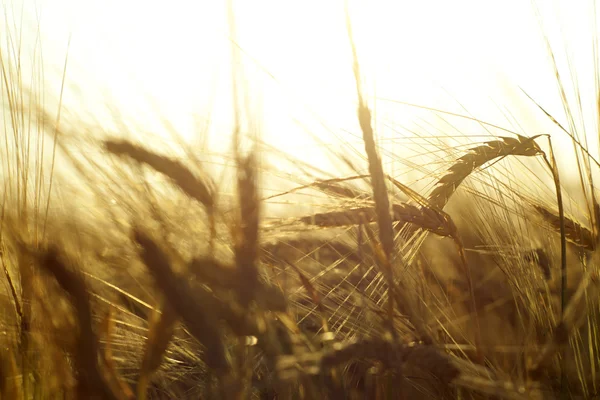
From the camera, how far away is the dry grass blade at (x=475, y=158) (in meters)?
0.98

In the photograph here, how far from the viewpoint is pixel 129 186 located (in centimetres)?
81

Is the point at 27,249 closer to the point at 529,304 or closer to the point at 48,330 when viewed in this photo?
the point at 48,330

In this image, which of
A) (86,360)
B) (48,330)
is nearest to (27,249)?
(48,330)

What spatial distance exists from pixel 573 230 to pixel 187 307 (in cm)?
79

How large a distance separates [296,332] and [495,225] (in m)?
0.53

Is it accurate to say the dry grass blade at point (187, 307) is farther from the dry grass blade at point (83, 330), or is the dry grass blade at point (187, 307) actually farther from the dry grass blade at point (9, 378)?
the dry grass blade at point (9, 378)

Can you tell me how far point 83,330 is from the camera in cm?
61

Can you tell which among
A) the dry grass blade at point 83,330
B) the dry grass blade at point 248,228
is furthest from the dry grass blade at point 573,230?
the dry grass blade at point 83,330

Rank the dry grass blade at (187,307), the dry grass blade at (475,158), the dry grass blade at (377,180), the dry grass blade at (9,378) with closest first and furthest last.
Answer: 1. the dry grass blade at (187,307)
2. the dry grass blade at (377,180)
3. the dry grass blade at (9,378)
4. the dry grass blade at (475,158)

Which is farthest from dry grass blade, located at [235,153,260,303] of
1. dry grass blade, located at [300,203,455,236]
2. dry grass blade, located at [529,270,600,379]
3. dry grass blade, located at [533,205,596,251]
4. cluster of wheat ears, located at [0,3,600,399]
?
dry grass blade, located at [533,205,596,251]

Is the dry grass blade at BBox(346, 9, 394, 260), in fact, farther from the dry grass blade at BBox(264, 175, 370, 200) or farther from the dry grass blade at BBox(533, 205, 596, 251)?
the dry grass blade at BBox(533, 205, 596, 251)

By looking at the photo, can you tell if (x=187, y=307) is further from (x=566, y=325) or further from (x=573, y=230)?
(x=573, y=230)

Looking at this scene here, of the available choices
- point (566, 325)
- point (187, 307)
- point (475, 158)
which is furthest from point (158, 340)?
point (475, 158)

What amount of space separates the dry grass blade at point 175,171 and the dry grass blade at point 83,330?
13 centimetres
